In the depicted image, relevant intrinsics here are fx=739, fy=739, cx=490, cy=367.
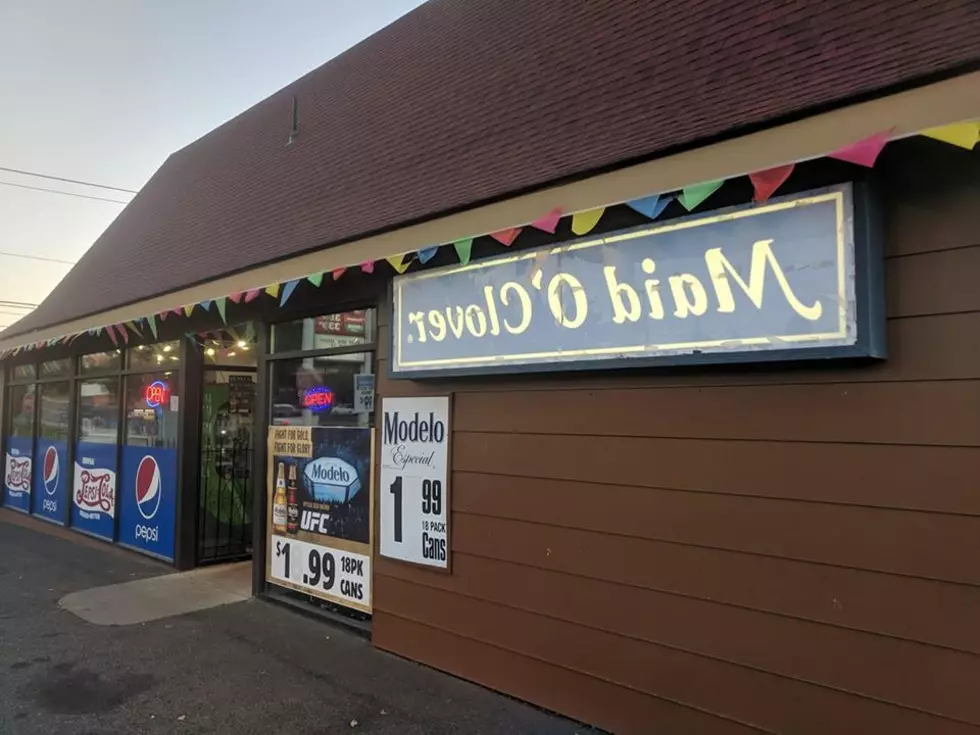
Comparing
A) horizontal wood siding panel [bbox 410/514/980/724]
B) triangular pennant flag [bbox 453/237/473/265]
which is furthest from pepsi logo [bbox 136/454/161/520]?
triangular pennant flag [bbox 453/237/473/265]

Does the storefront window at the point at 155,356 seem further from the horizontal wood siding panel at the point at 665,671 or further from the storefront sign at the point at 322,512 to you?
the horizontal wood siding panel at the point at 665,671

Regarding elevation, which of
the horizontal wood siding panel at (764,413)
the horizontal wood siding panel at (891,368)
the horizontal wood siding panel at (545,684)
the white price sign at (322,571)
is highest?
the horizontal wood siding panel at (891,368)

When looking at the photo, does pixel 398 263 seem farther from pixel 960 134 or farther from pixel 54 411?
pixel 54 411

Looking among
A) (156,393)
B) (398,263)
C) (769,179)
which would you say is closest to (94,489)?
(156,393)

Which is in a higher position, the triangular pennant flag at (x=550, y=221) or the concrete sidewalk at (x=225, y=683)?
the triangular pennant flag at (x=550, y=221)

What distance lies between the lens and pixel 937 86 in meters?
2.77

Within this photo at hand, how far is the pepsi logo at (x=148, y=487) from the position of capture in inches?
323

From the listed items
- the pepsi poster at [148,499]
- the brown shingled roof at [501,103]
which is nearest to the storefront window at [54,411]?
the brown shingled roof at [501,103]

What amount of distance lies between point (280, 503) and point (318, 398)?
99cm

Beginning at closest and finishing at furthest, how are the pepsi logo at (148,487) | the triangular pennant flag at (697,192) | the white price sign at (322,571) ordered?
the triangular pennant flag at (697,192) → the white price sign at (322,571) → the pepsi logo at (148,487)

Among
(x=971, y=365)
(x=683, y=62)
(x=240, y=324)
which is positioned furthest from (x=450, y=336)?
(x=240, y=324)

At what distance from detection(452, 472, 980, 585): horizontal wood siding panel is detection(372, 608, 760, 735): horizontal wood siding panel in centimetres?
81

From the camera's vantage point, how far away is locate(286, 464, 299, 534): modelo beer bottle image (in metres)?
6.20

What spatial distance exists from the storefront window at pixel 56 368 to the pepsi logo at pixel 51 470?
1111 millimetres
